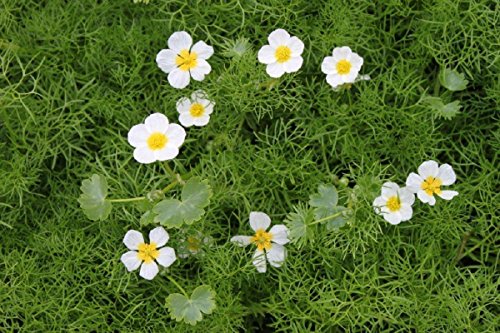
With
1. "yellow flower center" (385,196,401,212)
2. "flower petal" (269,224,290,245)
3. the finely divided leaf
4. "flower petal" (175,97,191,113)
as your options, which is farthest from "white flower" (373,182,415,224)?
the finely divided leaf

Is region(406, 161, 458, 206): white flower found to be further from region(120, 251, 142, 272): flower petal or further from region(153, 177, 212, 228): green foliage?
region(120, 251, 142, 272): flower petal

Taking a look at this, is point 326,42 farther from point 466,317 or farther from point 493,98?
point 466,317

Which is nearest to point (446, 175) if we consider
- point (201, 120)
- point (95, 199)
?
point (201, 120)

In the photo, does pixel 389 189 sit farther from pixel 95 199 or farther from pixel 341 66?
pixel 95 199

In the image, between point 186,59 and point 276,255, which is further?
point 186,59

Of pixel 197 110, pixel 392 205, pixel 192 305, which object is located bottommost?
pixel 192 305

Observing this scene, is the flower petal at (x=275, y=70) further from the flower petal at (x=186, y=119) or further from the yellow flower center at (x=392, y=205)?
the yellow flower center at (x=392, y=205)
